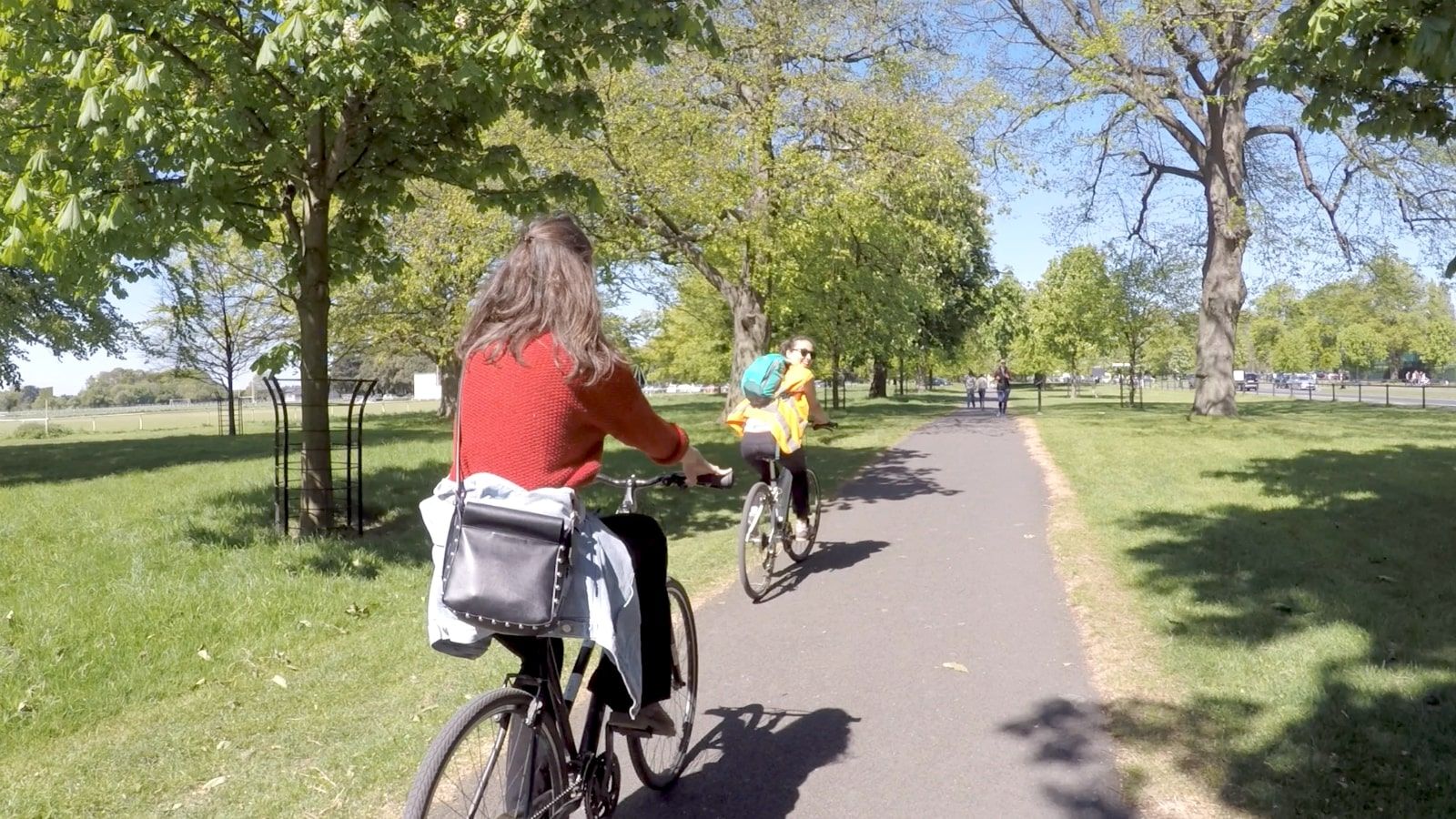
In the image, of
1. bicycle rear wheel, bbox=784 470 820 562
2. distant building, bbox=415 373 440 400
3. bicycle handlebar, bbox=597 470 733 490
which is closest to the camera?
bicycle handlebar, bbox=597 470 733 490

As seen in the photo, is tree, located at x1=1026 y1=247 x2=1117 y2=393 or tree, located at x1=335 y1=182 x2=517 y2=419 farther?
tree, located at x1=1026 y1=247 x2=1117 y2=393

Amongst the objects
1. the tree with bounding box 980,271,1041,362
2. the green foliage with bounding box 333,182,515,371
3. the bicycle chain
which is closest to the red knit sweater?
the bicycle chain

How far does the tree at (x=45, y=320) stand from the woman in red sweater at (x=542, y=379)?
18710 millimetres

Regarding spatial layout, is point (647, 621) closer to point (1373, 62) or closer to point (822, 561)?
point (822, 561)

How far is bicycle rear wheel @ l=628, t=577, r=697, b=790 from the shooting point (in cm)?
369

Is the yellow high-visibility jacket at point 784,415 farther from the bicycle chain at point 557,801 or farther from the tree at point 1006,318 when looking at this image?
the tree at point 1006,318

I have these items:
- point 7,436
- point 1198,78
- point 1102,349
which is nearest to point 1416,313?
point 1102,349

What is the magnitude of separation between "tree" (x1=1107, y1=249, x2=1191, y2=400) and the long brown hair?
31.9 metres

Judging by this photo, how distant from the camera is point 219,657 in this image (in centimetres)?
580

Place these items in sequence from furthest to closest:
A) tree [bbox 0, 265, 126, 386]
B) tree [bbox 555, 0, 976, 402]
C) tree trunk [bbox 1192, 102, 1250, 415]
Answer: tree trunk [bbox 1192, 102, 1250, 415]
tree [bbox 0, 265, 126, 386]
tree [bbox 555, 0, 976, 402]

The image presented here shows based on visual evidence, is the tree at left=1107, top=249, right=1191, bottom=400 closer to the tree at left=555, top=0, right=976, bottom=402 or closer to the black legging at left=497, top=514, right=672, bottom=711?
the tree at left=555, top=0, right=976, bottom=402

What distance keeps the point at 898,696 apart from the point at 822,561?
136 inches

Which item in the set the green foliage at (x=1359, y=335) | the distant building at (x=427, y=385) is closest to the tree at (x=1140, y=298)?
the distant building at (x=427, y=385)

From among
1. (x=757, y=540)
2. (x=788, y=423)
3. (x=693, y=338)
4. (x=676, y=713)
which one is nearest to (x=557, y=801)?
(x=676, y=713)
